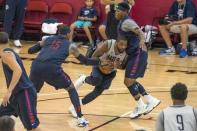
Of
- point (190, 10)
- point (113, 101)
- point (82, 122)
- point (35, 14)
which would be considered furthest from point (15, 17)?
point (82, 122)

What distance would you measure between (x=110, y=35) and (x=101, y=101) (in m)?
1.72

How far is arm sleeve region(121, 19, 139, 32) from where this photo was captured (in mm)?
7446

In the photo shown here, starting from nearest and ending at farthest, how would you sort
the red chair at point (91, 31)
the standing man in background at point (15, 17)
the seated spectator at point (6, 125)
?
the seated spectator at point (6, 125) → the standing man in background at point (15, 17) → the red chair at point (91, 31)

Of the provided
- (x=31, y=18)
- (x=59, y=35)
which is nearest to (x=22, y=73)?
(x=59, y=35)

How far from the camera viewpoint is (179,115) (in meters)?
4.64

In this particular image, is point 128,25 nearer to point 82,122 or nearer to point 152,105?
point 152,105

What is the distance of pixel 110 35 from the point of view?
9859mm

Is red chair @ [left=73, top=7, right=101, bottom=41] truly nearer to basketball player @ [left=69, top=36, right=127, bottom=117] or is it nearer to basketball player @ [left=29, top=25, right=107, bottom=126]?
basketball player @ [left=69, top=36, right=127, bottom=117]

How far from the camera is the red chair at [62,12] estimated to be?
15062 mm

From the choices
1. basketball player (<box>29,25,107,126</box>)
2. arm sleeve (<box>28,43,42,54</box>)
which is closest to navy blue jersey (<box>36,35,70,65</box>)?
basketball player (<box>29,25,107,126</box>)

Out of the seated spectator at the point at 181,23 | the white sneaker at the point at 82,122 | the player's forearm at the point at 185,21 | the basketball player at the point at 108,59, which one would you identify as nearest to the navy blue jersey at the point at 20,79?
the white sneaker at the point at 82,122

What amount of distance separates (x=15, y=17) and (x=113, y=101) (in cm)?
633

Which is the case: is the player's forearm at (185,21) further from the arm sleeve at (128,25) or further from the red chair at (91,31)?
the arm sleeve at (128,25)

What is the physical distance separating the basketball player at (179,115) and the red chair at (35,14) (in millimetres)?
10558
